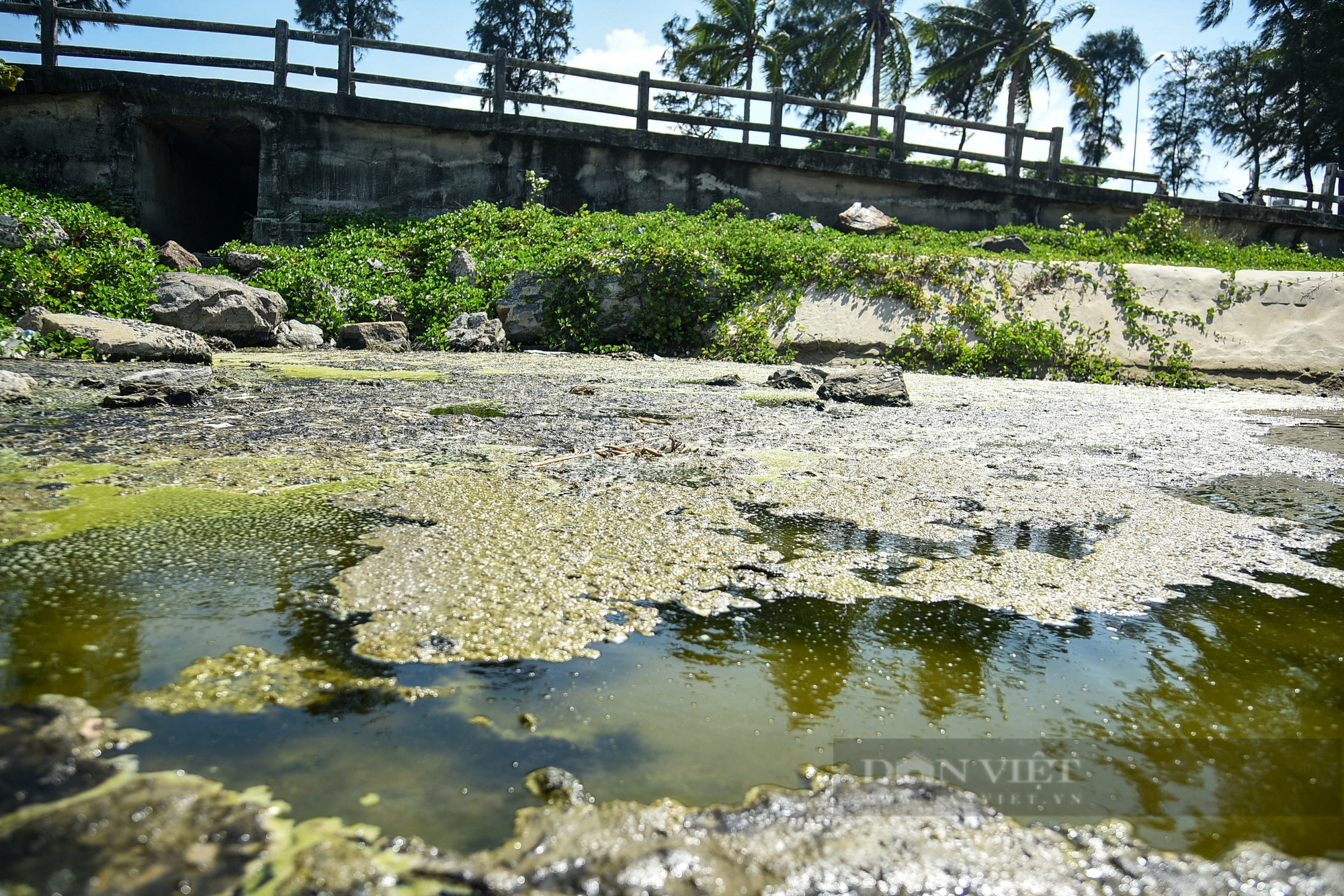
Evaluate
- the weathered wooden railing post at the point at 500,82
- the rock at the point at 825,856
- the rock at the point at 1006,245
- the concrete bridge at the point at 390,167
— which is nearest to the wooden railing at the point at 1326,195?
the concrete bridge at the point at 390,167

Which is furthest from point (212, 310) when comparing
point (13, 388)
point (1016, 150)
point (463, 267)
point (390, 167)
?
point (1016, 150)

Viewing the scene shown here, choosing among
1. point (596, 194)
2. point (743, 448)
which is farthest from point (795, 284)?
point (743, 448)

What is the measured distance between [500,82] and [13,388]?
30.8 ft

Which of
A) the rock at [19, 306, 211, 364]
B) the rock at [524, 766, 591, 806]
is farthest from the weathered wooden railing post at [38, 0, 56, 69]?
the rock at [524, 766, 591, 806]

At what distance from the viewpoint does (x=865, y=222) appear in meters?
11.9

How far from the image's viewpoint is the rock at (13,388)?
359 centimetres

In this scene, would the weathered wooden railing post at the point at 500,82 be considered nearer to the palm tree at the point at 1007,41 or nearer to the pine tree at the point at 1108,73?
the palm tree at the point at 1007,41

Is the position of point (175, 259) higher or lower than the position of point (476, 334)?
higher

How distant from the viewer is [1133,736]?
4.14 feet

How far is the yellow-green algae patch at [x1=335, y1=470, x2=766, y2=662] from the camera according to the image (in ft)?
4.90

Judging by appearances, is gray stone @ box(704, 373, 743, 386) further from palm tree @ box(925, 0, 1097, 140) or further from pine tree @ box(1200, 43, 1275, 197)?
pine tree @ box(1200, 43, 1275, 197)

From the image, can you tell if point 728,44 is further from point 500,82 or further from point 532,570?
point 532,570

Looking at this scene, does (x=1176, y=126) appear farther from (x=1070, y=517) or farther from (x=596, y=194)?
(x=1070, y=517)

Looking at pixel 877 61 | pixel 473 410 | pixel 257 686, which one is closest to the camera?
pixel 257 686
